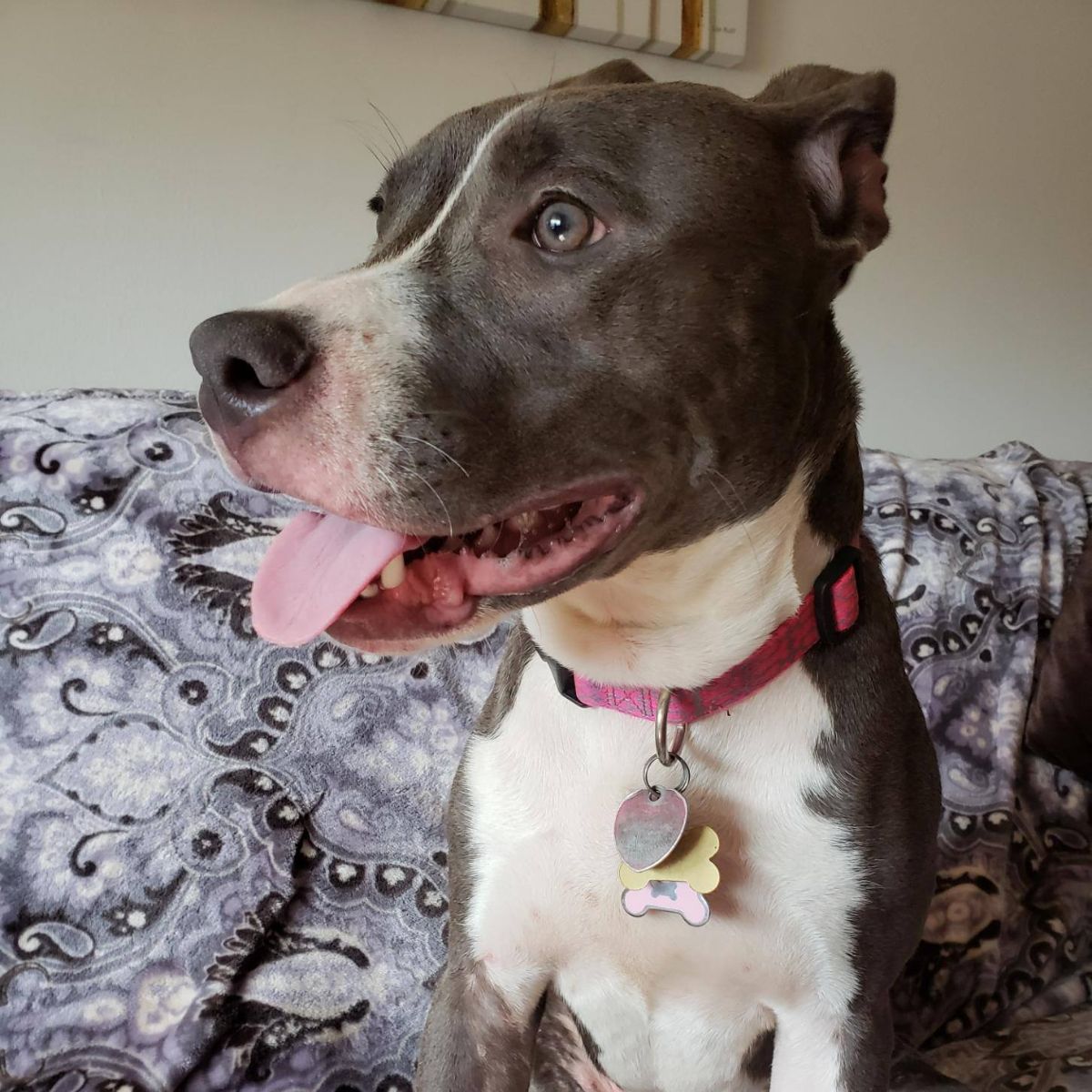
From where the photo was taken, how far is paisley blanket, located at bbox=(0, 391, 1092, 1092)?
63.7 inches

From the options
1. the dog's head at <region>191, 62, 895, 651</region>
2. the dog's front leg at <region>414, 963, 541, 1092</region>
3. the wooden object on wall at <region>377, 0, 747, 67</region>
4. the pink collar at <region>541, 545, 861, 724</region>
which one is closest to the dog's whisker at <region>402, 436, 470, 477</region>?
the dog's head at <region>191, 62, 895, 651</region>

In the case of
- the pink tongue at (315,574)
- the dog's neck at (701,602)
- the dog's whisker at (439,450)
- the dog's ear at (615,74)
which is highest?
the dog's ear at (615,74)

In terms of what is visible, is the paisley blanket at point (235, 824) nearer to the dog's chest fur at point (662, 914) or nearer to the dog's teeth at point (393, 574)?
the dog's chest fur at point (662, 914)

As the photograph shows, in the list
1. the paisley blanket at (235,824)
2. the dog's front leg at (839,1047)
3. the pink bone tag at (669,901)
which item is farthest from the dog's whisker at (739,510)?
the paisley blanket at (235,824)

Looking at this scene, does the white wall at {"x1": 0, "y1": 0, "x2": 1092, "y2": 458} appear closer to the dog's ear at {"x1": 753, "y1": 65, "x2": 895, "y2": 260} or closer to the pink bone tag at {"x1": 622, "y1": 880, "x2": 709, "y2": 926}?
the dog's ear at {"x1": 753, "y1": 65, "x2": 895, "y2": 260}

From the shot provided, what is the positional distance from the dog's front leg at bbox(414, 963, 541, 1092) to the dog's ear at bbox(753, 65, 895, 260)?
0.96m

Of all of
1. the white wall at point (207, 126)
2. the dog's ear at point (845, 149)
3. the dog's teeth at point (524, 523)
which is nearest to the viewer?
the dog's teeth at point (524, 523)

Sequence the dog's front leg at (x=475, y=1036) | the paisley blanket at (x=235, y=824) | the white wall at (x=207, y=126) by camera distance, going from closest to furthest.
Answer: the dog's front leg at (x=475, y=1036)
the paisley blanket at (x=235, y=824)
the white wall at (x=207, y=126)

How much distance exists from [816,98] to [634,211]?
286 mm

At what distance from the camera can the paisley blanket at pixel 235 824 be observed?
63.7 inches

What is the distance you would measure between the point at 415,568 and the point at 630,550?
0.21 meters

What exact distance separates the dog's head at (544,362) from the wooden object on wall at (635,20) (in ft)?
6.37

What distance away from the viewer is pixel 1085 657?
81.7 inches

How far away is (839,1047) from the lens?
1240 millimetres
